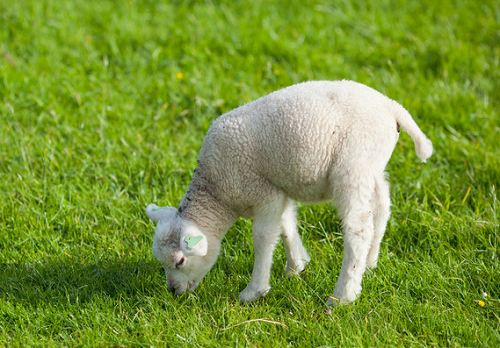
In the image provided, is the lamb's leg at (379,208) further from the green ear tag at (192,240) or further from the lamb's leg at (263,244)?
the green ear tag at (192,240)

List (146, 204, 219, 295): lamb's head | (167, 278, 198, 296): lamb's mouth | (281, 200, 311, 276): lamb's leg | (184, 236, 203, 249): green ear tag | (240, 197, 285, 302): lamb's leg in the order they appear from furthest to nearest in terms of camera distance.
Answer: (281, 200, 311, 276): lamb's leg → (167, 278, 198, 296): lamb's mouth → (240, 197, 285, 302): lamb's leg → (146, 204, 219, 295): lamb's head → (184, 236, 203, 249): green ear tag

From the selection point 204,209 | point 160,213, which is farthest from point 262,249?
point 160,213

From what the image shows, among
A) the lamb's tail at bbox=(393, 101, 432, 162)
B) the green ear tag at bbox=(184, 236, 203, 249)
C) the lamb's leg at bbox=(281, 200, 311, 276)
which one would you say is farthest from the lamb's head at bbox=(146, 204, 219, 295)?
the lamb's tail at bbox=(393, 101, 432, 162)

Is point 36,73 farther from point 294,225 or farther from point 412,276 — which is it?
point 412,276

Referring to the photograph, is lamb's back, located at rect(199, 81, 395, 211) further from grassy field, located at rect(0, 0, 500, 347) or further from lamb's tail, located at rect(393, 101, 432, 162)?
grassy field, located at rect(0, 0, 500, 347)

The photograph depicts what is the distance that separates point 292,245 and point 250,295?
1.56 feet

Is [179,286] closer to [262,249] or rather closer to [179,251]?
[179,251]

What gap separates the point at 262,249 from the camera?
3748 millimetres

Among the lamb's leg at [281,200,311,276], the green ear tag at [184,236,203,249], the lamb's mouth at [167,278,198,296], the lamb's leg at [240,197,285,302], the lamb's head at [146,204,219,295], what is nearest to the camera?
the green ear tag at [184,236,203,249]

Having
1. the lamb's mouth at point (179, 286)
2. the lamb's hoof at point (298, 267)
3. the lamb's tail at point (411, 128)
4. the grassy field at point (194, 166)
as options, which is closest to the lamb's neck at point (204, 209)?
the lamb's mouth at point (179, 286)

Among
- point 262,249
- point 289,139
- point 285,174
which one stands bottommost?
point 262,249

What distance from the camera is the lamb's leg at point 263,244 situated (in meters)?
3.72

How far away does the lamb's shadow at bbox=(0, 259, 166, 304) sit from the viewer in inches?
153

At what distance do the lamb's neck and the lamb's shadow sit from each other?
1.73 feet
